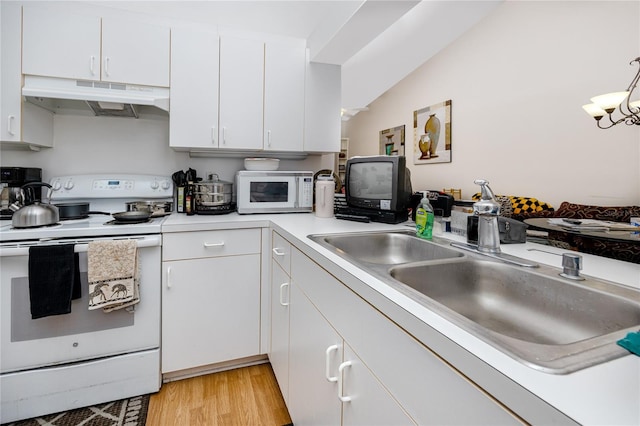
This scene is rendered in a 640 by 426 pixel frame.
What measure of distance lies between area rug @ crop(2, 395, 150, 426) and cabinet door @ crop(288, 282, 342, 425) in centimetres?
80

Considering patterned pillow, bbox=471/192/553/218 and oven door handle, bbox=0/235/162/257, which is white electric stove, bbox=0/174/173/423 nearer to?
oven door handle, bbox=0/235/162/257

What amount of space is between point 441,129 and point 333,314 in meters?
3.70

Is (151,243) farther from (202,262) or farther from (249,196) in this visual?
(249,196)

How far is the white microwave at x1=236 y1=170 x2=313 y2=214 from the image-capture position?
2127 mm

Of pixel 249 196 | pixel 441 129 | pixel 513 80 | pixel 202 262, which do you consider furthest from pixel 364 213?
pixel 441 129

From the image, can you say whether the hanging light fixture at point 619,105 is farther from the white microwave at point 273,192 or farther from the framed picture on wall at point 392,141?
the framed picture on wall at point 392,141

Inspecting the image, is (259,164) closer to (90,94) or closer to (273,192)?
(273,192)

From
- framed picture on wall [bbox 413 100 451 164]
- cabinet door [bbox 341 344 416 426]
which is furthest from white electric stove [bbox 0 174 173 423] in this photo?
framed picture on wall [bbox 413 100 451 164]

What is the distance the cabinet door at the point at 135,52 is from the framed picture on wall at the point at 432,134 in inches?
128

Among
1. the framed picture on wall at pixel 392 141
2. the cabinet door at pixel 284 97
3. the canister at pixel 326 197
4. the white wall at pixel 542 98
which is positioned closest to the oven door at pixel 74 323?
the canister at pixel 326 197

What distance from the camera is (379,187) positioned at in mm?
1820

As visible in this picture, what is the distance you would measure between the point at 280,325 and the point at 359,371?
92 cm

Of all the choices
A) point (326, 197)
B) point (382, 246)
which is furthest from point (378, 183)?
point (382, 246)

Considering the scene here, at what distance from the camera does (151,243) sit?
1627 millimetres
